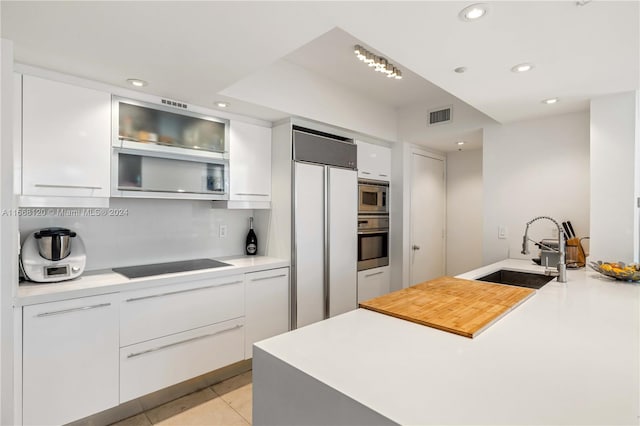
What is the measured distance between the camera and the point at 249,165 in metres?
2.89

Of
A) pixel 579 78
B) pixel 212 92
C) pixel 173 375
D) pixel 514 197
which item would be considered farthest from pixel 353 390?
pixel 514 197

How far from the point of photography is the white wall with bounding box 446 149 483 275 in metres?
4.30

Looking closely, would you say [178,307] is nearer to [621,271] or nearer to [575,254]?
[621,271]

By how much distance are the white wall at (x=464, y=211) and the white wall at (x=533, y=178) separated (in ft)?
3.23

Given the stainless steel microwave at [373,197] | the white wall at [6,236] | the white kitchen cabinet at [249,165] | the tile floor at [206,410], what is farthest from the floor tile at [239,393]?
the stainless steel microwave at [373,197]

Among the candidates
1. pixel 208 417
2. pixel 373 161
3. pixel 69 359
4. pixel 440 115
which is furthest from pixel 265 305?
pixel 440 115

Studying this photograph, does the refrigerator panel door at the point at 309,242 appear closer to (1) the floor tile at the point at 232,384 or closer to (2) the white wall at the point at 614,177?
(1) the floor tile at the point at 232,384

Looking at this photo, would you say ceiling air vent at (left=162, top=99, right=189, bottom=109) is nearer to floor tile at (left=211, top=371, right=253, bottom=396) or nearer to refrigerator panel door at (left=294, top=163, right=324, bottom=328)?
refrigerator panel door at (left=294, top=163, right=324, bottom=328)

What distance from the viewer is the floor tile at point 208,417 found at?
2074mm

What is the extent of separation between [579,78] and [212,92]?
2.42 meters

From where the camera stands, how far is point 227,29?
157 cm

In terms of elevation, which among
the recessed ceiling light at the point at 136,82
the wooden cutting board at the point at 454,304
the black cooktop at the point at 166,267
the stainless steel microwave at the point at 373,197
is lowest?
the wooden cutting board at the point at 454,304

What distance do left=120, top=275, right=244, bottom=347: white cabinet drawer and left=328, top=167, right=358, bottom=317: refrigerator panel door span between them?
3.28ft

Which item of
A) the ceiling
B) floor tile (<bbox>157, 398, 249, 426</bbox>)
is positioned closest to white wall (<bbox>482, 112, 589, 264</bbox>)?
Result: the ceiling
